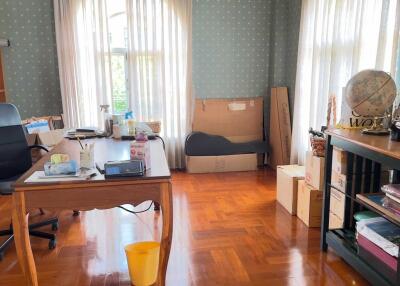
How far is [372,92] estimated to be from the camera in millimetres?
2219

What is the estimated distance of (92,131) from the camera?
310 cm

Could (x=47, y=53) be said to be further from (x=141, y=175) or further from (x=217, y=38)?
(x=141, y=175)

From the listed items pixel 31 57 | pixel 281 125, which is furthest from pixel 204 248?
pixel 31 57

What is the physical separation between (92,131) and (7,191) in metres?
0.87

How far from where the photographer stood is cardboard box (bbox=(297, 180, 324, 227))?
9.45 feet

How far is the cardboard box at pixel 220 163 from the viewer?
15.1ft

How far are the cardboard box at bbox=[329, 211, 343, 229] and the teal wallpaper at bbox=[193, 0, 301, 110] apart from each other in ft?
6.90

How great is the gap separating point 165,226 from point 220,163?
277 cm

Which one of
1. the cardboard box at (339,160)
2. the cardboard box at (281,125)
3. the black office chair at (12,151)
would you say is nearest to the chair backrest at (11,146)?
the black office chair at (12,151)

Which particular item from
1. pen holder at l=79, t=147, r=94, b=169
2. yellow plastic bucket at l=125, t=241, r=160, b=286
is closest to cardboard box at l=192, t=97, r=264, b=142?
yellow plastic bucket at l=125, t=241, r=160, b=286

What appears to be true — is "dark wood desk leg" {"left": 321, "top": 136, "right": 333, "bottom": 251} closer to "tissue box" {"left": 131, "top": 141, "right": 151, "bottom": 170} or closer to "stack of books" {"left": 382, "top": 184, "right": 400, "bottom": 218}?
"stack of books" {"left": 382, "top": 184, "right": 400, "bottom": 218}

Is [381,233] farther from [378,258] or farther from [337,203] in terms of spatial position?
[337,203]

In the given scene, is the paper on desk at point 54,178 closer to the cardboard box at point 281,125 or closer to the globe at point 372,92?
the globe at point 372,92

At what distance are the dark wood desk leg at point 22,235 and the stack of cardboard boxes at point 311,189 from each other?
200 cm
